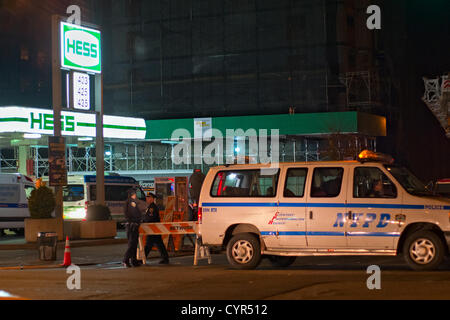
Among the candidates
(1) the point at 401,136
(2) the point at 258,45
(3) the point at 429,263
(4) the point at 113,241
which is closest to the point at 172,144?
(2) the point at 258,45

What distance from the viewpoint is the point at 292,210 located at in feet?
47.8

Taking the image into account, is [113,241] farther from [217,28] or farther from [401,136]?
[401,136]

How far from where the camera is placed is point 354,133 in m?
44.2

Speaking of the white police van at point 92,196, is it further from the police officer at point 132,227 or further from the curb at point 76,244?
the police officer at point 132,227

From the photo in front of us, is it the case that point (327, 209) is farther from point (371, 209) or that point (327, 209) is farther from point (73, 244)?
point (73, 244)

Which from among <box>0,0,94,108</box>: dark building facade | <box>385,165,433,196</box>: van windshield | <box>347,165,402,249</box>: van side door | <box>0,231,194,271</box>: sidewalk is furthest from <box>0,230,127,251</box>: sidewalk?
<box>0,0,94,108</box>: dark building facade

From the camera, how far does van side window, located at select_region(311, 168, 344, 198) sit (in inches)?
566

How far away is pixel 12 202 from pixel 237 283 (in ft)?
65.8

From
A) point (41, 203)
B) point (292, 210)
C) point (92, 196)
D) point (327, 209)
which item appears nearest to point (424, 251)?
point (327, 209)

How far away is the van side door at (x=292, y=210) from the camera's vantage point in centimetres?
1450

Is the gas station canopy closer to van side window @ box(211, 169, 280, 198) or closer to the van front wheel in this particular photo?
van side window @ box(211, 169, 280, 198)

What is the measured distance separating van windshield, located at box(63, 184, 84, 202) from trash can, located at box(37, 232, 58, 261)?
1521cm

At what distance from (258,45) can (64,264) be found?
36.3m
